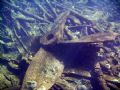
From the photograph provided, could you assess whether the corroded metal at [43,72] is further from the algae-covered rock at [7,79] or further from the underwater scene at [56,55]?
the algae-covered rock at [7,79]

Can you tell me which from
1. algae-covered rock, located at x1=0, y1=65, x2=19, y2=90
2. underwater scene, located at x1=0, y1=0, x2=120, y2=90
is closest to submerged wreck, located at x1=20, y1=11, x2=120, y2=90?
underwater scene, located at x1=0, y1=0, x2=120, y2=90

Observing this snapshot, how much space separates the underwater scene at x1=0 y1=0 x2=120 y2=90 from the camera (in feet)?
19.4

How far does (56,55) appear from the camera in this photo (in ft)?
22.2

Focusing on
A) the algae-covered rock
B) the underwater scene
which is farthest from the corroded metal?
the algae-covered rock

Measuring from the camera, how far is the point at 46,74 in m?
5.97

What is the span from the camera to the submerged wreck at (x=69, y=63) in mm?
5828

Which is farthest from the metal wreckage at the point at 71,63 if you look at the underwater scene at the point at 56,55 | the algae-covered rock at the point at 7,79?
the algae-covered rock at the point at 7,79

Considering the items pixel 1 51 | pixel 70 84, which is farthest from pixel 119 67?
pixel 1 51

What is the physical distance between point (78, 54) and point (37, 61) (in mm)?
1526

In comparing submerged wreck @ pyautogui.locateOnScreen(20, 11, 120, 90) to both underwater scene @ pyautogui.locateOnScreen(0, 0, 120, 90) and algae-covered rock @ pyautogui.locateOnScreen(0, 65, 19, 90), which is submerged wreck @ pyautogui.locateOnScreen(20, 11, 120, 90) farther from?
algae-covered rock @ pyautogui.locateOnScreen(0, 65, 19, 90)

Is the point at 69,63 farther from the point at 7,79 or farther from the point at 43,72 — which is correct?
the point at 7,79

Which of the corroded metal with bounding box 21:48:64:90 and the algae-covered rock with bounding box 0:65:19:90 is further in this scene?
the algae-covered rock with bounding box 0:65:19:90

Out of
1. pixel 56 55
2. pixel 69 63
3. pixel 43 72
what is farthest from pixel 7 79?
pixel 69 63

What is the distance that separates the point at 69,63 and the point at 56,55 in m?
0.53
